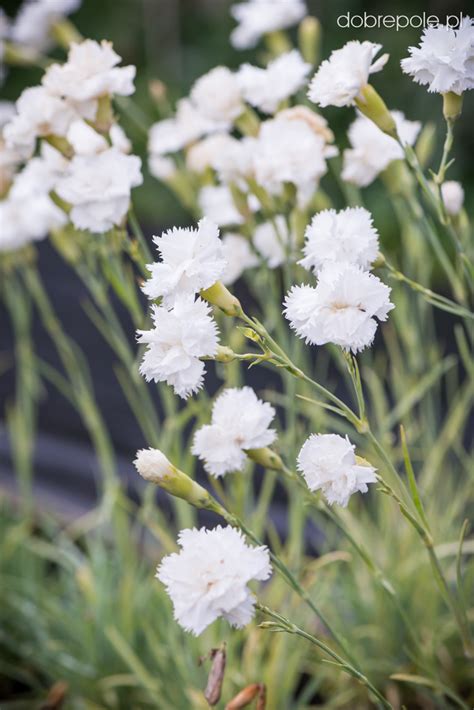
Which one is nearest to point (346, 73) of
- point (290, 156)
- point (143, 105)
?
point (290, 156)

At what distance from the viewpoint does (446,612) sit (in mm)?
908

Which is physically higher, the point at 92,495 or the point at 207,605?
the point at 207,605

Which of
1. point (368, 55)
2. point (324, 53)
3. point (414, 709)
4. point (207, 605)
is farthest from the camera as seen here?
point (324, 53)

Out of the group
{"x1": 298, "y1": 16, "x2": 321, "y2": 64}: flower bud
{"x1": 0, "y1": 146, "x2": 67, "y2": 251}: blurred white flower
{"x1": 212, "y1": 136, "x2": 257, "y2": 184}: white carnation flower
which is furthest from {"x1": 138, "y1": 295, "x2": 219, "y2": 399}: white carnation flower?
{"x1": 298, "y1": 16, "x2": 321, "y2": 64}: flower bud

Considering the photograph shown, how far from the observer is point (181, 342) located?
443 mm

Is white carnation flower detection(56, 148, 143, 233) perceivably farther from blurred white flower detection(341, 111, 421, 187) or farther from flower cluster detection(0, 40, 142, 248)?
blurred white flower detection(341, 111, 421, 187)

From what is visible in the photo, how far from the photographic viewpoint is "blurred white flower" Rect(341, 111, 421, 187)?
0.70m

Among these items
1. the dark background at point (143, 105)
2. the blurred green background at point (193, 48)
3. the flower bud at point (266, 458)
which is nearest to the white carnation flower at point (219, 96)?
the dark background at point (143, 105)

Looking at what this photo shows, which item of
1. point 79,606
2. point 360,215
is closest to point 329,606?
point 79,606

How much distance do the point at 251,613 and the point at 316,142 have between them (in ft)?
1.27

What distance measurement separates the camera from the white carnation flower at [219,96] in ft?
2.44

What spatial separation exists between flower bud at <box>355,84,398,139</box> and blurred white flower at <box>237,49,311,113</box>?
0.59ft

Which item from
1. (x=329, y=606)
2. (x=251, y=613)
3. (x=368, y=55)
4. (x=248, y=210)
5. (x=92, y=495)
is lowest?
(x=92, y=495)

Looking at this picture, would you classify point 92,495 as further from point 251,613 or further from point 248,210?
point 251,613
